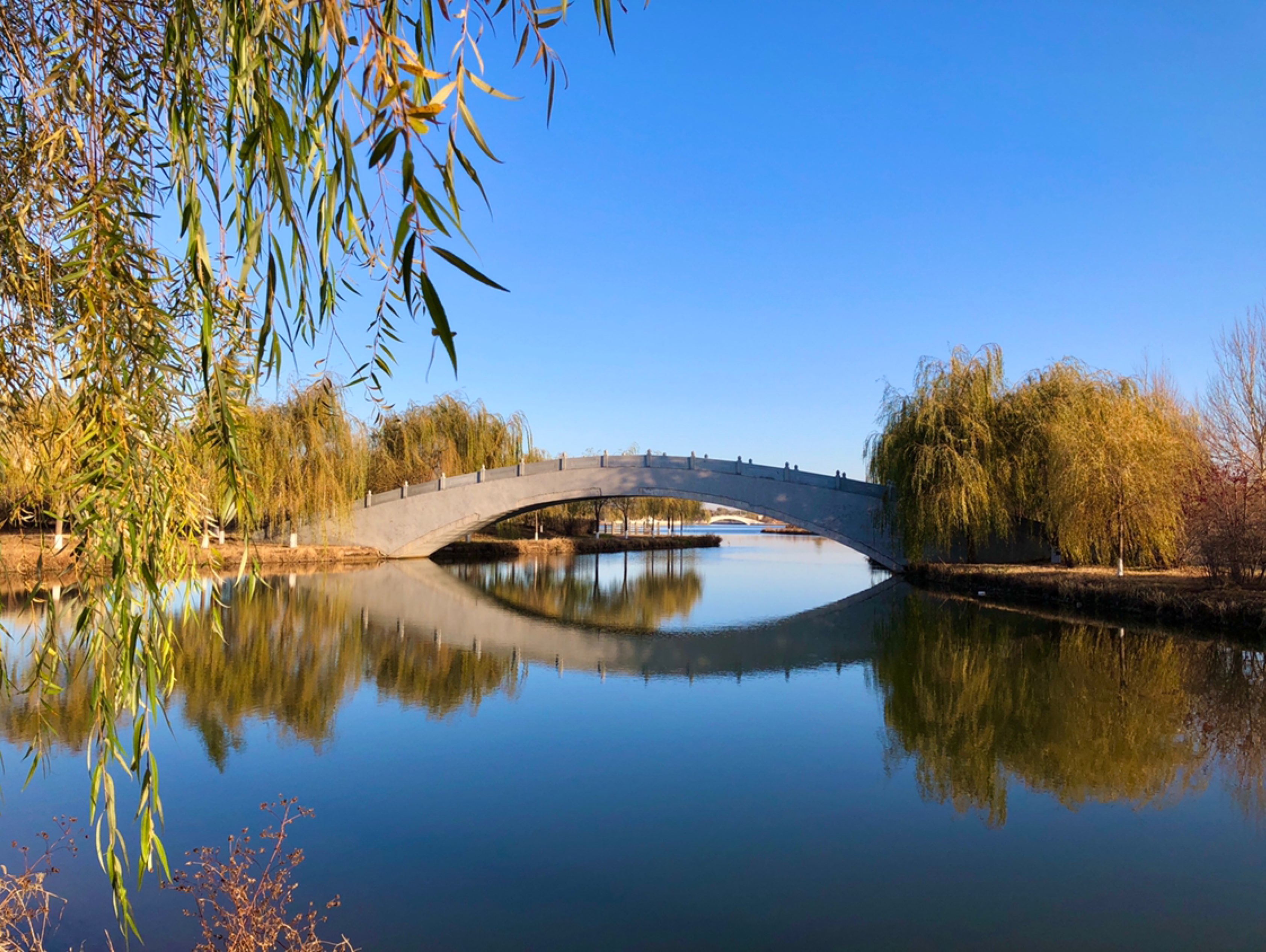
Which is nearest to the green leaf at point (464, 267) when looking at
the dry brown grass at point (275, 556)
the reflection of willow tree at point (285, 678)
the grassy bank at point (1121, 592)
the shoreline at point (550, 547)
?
the reflection of willow tree at point (285, 678)

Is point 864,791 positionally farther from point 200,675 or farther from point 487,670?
point 200,675

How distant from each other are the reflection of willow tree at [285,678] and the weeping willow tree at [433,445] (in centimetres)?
1299

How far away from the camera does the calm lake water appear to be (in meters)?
3.54

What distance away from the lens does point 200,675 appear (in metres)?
7.91

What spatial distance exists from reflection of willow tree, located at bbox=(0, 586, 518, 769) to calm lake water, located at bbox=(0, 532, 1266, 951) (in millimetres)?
50

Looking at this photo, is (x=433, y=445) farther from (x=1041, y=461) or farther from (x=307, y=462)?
(x=1041, y=461)

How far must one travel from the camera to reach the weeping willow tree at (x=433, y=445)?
2497 centimetres

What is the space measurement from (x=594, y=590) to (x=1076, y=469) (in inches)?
374

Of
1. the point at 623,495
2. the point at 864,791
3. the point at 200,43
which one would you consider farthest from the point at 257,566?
the point at 623,495

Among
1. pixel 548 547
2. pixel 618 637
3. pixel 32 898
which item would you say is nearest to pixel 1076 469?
pixel 618 637

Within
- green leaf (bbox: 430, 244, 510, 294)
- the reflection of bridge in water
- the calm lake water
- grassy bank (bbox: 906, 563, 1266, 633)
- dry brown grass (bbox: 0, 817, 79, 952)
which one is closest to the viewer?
green leaf (bbox: 430, 244, 510, 294)

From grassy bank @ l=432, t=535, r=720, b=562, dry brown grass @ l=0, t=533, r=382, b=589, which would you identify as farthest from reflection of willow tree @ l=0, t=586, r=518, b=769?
grassy bank @ l=432, t=535, r=720, b=562

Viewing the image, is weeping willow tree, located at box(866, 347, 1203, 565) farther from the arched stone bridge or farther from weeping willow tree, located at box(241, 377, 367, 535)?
weeping willow tree, located at box(241, 377, 367, 535)

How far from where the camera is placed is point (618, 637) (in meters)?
12.0
